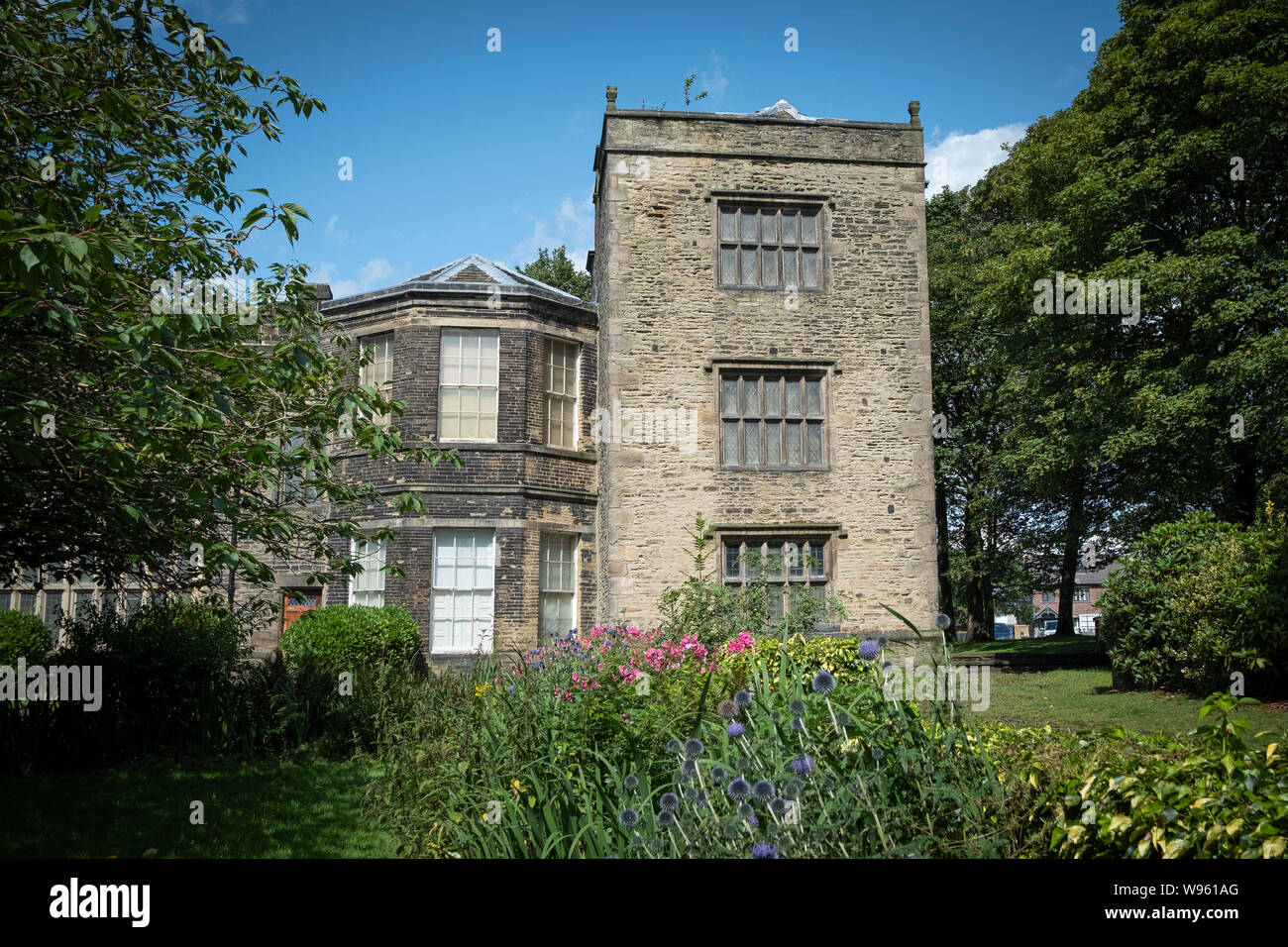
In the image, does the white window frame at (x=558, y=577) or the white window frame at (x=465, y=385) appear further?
the white window frame at (x=465, y=385)

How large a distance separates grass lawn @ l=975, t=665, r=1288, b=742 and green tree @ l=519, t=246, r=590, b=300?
83.2ft

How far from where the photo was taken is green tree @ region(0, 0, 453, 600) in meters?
4.87

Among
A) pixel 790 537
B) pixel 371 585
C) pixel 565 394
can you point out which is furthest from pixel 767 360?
pixel 371 585

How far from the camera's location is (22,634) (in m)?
14.9

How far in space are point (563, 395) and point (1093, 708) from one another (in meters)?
10.3

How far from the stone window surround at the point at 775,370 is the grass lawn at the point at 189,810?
8.93m

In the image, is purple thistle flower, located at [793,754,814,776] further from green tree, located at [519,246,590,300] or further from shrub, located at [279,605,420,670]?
green tree, located at [519,246,590,300]

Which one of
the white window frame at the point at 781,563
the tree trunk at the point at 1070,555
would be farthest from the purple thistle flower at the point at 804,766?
the tree trunk at the point at 1070,555

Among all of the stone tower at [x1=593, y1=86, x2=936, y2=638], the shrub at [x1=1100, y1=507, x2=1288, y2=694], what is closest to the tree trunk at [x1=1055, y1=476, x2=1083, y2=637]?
the stone tower at [x1=593, y1=86, x2=936, y2=638]

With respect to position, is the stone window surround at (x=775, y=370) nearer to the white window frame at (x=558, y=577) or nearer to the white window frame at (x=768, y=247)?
the white window frame at (x=768, y=247)

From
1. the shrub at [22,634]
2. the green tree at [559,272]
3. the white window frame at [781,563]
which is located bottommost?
the shrub at [22,634]

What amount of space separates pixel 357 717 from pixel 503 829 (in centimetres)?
652

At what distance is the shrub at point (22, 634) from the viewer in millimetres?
14281

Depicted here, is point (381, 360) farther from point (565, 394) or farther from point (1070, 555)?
point (1070, 555)
